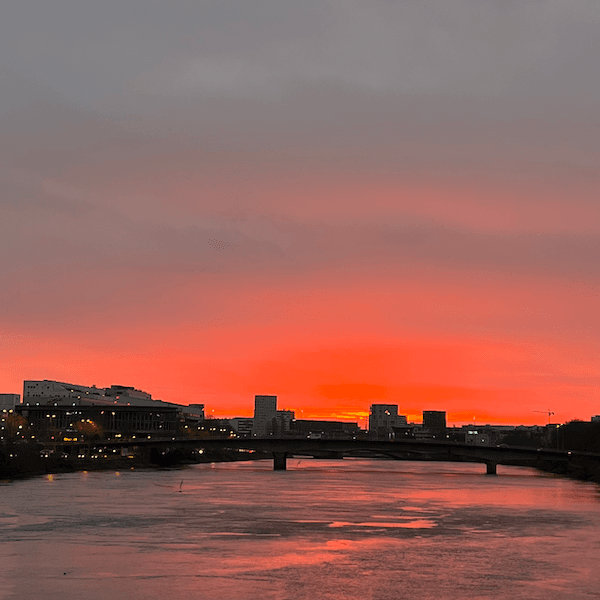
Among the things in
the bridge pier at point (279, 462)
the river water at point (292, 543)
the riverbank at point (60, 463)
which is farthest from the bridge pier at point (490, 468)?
the riverbank at point (60, 463)

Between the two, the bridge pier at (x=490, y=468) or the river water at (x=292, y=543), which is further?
the bridge pier at (x=490, y=468)

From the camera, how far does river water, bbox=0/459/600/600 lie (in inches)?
1988

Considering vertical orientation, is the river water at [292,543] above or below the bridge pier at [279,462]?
below

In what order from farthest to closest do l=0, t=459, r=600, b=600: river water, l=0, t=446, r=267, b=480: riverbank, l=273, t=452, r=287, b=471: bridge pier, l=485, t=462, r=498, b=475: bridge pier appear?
l=273, t=452, r=287, b=471: bridge pier
l=485, t=462, r=498, b=475: bridge pier
l=0, t=446, r=267, b=480: riverbank
l=0, t=459, r=600, b=600: river water

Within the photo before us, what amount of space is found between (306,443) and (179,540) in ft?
Answer: 358

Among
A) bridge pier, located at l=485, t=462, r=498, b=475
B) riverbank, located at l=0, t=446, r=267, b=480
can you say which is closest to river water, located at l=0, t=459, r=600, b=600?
riverbank, located at l=0, t=446, r=267, b=480

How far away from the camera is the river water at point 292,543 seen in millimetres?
50500

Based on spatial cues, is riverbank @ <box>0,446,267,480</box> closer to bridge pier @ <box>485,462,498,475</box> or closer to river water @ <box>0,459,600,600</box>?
river water @ <box>0,459,600,600</box>

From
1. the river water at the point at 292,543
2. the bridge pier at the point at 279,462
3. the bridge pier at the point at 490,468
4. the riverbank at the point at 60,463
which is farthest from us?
the bridge pier at the point at 279,462

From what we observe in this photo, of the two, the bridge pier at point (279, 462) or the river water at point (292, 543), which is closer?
the river water at point (292, 543)

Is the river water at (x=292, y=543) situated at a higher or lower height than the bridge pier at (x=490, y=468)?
lower

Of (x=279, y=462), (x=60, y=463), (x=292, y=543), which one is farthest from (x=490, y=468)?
(x=292, y=543)

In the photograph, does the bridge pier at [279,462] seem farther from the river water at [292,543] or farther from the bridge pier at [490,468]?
the river water at [292,543]

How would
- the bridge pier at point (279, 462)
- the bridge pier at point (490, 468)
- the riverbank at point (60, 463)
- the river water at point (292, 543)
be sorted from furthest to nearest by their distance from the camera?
the bridge pier at point (279, 462), the bridge pier at point (490, 468), the riverbank at point (60, 463), the river water at point (292, 543)
